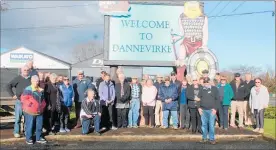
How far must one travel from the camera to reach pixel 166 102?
12922 millimetres

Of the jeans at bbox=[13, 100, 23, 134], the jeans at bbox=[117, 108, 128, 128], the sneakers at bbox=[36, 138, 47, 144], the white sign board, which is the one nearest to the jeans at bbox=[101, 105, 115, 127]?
the jeans at bbox=[117, 108, 128, 128]

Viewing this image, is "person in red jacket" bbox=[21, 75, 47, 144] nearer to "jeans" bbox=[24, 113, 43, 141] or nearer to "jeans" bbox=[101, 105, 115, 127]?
"jeans" bbox=[24, 113, 43, 141]

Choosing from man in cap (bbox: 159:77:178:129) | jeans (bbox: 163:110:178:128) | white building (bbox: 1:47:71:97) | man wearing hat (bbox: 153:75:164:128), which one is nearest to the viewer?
man in cap (bbox: 159:77:178:129)

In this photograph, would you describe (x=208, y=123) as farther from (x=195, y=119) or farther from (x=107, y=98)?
(x=107, y=98)

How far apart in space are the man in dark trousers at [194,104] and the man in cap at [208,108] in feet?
2.33

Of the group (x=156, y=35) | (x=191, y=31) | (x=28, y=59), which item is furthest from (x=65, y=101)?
(x=28, y=59)

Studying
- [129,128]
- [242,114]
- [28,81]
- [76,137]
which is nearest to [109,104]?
[129,128]

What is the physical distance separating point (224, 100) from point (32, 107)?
21.5 feet

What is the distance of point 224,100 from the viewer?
43.0 feet

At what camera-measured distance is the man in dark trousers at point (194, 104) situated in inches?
469

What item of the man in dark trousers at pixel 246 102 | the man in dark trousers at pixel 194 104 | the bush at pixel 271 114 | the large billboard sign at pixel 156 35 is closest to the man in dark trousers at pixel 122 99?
the man in dark trousers at pixel 194 104

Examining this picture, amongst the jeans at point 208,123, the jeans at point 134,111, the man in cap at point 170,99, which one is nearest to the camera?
the jeans at point 208,123

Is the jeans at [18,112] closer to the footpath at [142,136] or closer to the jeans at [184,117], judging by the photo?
the footpath at [142,136]

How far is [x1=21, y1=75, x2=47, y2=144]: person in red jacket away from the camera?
A: 991 cm
